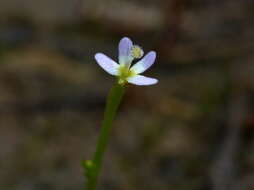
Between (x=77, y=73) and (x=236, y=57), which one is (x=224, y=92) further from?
(x=77, y=73)

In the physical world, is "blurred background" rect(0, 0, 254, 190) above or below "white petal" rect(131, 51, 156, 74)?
above

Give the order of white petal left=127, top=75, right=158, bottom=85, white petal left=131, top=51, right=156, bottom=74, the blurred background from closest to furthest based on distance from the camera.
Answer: white petal left=127, top=75, right=158, bottom=85 < white petal left=131, top=51, right=156, bottom=74 < the blurred background

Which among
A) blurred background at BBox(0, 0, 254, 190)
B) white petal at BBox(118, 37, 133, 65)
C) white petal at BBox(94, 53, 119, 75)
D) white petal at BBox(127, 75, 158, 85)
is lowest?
white petal at BBox(127, 75, 158, 85)

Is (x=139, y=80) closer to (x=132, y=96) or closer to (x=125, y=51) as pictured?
(x=125, y=51)

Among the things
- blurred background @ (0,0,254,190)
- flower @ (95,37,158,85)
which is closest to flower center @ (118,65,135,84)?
flower @ (95,37,158,85)

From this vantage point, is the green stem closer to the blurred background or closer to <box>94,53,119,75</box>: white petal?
<box>94,53,119,75</box>: white petal

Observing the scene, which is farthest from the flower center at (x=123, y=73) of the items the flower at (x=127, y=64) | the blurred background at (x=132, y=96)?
the blurred background at (x=132, y=96)

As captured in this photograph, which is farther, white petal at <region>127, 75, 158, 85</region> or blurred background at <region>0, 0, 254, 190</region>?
blurred background at <region>0, 0, 254, 190</region>

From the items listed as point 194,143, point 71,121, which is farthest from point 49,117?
point 194,143
